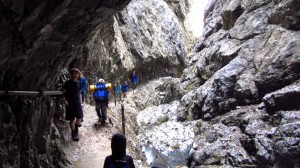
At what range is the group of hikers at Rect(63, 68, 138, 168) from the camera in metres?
4.47

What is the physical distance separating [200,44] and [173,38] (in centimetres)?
714

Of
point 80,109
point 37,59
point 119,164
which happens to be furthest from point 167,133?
point 119,164

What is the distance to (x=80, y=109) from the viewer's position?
9.47m

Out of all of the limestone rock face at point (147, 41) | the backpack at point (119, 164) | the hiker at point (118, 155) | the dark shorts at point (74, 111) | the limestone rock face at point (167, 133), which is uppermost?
the limestone rock face at point (147, 41)

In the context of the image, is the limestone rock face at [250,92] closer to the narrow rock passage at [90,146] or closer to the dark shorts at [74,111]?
the narrow rock passage at [90,146]

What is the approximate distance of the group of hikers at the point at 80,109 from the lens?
4.47 meters

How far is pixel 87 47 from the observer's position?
17.7 meters

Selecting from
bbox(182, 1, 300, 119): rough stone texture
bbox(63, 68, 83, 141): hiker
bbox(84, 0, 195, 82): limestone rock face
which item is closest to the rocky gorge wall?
bbox(63, 68, 83, 141): hiker

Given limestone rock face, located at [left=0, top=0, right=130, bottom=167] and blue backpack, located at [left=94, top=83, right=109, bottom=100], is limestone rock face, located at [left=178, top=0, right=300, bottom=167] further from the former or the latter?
limestone rock face, located at [left=0, top=0, right=130, bottom=167]

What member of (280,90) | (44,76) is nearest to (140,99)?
(280,90)

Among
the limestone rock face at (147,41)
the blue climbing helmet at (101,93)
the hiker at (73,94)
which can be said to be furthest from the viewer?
the limestone rock face at (147,41)

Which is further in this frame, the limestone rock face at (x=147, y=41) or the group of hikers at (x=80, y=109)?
the limestone rock face at (x=147, y=41)

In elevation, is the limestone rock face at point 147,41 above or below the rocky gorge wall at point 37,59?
above

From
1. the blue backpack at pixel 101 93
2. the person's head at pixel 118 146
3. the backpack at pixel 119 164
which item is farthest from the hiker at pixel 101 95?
the backpack at pixel 119 164
